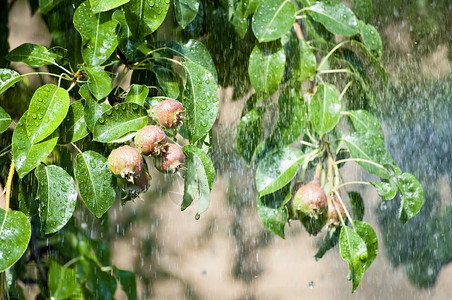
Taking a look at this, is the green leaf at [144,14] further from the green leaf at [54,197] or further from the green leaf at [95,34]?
the green leaf at [54,197]

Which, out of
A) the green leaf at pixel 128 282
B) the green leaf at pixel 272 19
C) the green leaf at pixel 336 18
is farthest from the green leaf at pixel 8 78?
the green leaf at pixel 128 282

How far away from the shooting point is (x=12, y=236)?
3.25 feet

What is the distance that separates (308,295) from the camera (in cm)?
231

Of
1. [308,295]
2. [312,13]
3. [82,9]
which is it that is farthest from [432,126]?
[82,9]

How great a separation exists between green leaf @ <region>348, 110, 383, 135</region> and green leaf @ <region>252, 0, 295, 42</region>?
0.22 m

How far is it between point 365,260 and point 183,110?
1.32 ft

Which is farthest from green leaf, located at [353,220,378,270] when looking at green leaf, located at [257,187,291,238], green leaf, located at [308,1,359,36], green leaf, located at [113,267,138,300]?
green leaf, located at [113,267,138,300]

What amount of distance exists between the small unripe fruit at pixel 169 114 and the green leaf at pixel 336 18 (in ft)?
1.28

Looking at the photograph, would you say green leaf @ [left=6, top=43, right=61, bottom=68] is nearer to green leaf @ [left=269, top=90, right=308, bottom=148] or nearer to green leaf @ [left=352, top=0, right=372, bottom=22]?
green leaf @ [left=269, top=90, right=308, bottom=148]

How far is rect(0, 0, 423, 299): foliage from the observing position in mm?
1021

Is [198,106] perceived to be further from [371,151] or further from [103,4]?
[371,151]

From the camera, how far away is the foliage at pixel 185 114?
1021mm

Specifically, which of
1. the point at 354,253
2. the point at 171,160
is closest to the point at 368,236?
the point at 354,253

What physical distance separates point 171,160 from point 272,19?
1.16 ft
